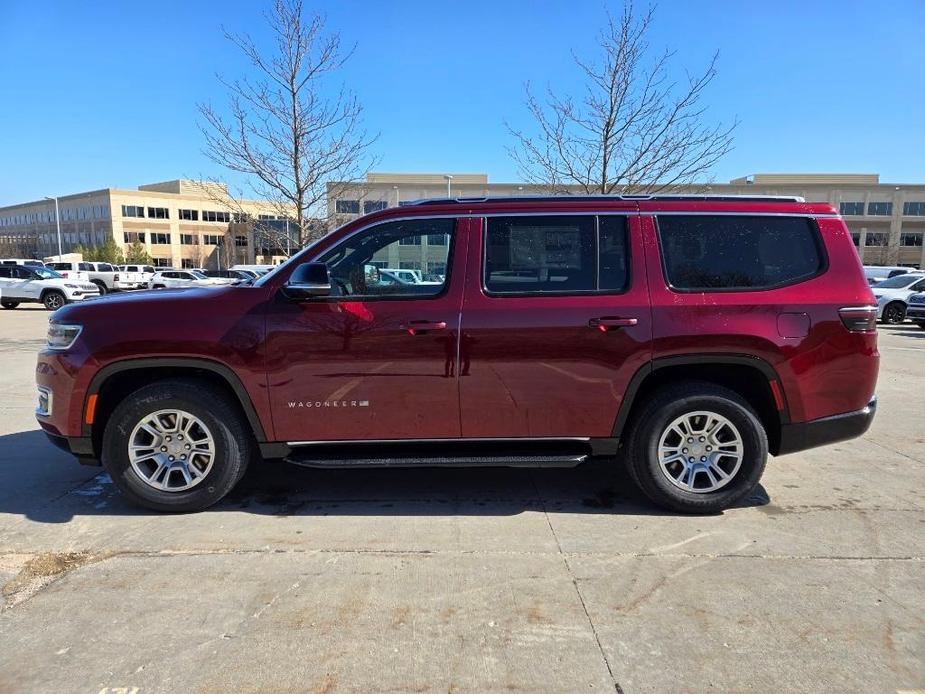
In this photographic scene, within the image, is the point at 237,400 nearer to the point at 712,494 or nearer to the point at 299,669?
the point at 299,669

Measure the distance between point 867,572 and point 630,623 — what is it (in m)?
1.48

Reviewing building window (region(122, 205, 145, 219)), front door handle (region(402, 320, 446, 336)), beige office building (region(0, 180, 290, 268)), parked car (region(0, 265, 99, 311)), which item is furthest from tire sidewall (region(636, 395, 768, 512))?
building window (region(122, 205, 145, 219))

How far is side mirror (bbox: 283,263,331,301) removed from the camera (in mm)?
3551

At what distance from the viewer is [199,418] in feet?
12.4

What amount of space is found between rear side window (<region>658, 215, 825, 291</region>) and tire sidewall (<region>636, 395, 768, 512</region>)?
75cm

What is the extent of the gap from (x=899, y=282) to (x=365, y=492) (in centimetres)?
2108

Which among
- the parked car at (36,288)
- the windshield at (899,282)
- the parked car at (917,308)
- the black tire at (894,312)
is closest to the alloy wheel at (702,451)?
the parked car at (917,308)

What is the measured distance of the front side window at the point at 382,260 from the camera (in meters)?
3.78

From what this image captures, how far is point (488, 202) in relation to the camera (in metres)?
3.89

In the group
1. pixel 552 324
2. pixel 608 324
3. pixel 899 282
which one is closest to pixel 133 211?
pixel 899 282

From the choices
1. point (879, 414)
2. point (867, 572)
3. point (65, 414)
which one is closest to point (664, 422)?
point (867, 572)

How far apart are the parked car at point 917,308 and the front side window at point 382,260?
18.4 m

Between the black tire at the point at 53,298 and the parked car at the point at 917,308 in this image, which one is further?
the black tire at the point at 53,298

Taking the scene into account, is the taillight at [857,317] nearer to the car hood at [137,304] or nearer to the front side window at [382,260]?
the front side window at [382,260]
